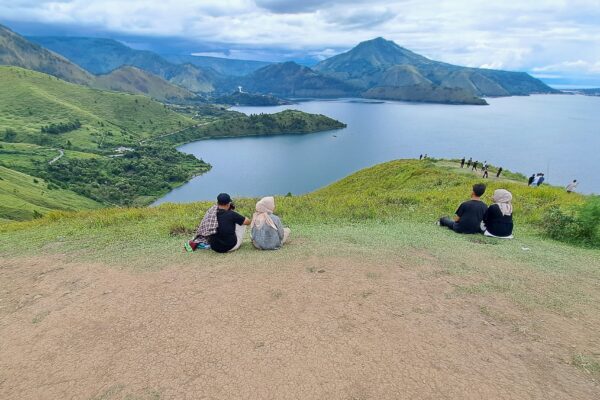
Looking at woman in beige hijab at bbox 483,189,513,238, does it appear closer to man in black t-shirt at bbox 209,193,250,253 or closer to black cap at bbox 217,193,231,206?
man in black t-shirt at bbox 209,193,250,253

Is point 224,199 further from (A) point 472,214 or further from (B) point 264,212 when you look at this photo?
(A) point 472,214

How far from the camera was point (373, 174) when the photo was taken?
180ft

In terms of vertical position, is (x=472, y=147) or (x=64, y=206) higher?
(x=472, y=147)

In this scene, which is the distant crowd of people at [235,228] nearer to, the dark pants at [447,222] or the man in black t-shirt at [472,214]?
the man in black t-shirt at [472,214]

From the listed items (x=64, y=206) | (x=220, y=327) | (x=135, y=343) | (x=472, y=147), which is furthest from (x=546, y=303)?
(x=472, y=147)

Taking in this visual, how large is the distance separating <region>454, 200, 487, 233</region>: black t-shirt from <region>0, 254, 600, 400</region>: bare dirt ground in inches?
183

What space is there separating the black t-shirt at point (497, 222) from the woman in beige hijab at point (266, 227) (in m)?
8.33

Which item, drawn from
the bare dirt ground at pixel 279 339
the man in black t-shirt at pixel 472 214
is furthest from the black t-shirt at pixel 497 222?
the bare dirt ground at pixel 279 339

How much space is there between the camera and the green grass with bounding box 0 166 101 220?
76.4 m

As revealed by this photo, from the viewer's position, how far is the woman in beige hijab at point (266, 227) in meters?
12.4

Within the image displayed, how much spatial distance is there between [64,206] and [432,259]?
11267cm

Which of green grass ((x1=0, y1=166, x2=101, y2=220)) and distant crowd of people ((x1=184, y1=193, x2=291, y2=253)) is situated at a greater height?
distant crowd of people ((x1=184, y1=193, x2=291, y2=253))

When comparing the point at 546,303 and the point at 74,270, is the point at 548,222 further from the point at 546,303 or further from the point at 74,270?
the point at 74,270

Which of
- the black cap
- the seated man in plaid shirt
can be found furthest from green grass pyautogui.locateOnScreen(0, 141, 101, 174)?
the black cap
